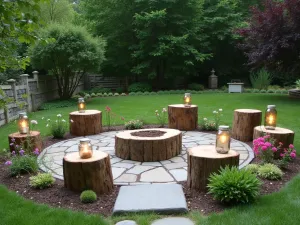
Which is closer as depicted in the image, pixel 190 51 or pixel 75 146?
pixel 75 146

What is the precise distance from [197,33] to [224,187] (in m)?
16.0

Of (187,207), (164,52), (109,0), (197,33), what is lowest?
(187,207)

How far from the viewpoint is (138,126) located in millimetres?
6293

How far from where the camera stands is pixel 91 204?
3006 mm

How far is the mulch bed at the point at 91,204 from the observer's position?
2914mm

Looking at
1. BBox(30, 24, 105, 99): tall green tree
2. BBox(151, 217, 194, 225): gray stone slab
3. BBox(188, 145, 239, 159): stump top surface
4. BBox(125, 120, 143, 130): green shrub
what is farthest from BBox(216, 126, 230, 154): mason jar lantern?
BBox(30, 24, 105, 99): tall green tree

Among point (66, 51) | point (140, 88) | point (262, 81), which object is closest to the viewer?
point (66, 51)

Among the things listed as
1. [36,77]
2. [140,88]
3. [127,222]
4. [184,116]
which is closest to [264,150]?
[127,222]

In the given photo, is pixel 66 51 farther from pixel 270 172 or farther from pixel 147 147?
pixel 270 172

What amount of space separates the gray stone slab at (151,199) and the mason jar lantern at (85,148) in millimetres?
587

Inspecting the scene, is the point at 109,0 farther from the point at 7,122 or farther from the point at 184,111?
the point at 184,111

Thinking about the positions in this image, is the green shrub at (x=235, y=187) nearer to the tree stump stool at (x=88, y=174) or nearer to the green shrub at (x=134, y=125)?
the tree stump stool at (x=88, y=174)

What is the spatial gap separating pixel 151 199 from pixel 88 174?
79cm

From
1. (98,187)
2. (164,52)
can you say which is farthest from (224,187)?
(164,52)
